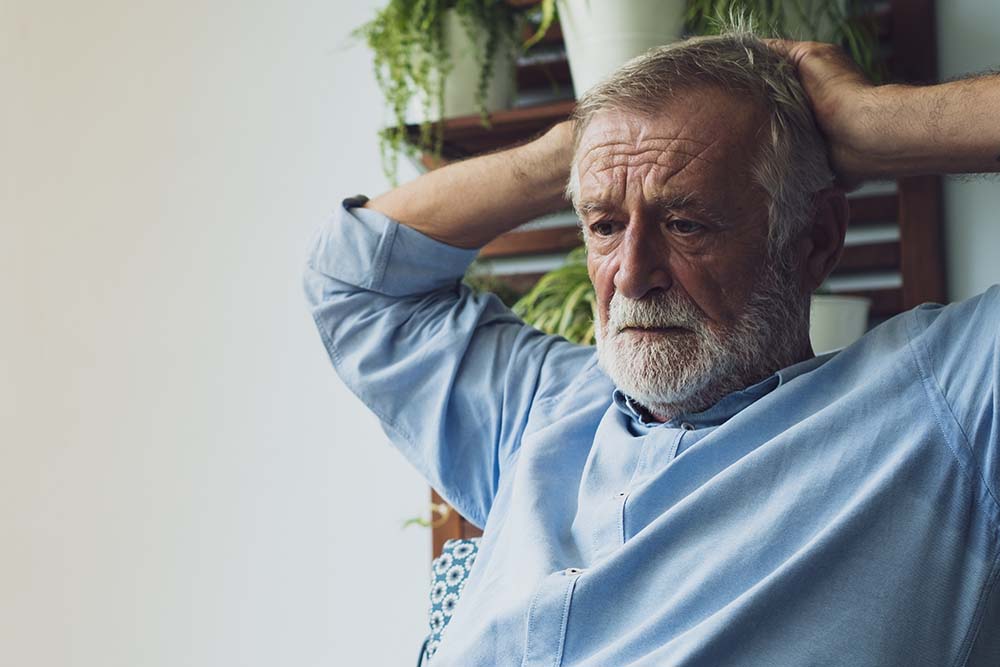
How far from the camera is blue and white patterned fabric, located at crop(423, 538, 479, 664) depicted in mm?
1432

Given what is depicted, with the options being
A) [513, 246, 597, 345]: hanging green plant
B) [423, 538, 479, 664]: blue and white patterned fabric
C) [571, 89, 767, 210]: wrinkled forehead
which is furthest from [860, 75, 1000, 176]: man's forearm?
[423, 538, 479, 664]: blue and white patterned fabric

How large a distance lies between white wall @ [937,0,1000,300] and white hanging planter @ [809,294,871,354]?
0.23 meters

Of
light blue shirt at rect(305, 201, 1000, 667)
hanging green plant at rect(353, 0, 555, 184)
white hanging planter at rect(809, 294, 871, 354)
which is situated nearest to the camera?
light blue shirt at rect(305, 201, 1000, 667)

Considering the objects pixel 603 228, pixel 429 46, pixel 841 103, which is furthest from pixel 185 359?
pixel 841 103

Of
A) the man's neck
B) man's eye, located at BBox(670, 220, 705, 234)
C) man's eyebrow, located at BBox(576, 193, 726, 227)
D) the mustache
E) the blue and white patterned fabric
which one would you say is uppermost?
man's eyebrow, located at BBox(576, 193, 726, 227)

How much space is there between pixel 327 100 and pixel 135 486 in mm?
917

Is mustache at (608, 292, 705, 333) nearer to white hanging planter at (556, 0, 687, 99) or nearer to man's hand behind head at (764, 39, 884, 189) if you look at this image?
man's hand behind head at (764, 39, 884, 189)

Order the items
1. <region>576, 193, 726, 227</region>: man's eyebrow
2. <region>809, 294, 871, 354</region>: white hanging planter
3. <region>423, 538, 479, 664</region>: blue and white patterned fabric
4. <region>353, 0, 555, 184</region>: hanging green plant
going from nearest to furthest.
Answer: <region>576, 193, 726, 227</region>: man's eyebrow → <region>423, 538, 479, 664</region>: blue and white patterned fabric → <region>809, 294, 871, 354</region>: white hanging planter → <region>353, 0, 555, 184</region>: hanging green plant

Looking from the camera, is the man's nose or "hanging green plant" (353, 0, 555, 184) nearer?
the man's nose

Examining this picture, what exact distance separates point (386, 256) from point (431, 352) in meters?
0.15

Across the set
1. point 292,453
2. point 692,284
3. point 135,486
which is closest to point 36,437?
point 135,486

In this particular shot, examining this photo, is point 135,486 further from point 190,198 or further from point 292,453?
point 190,198

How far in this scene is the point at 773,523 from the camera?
A: 43.6 inches

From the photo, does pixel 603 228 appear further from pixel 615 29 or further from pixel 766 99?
pixel 615 29
